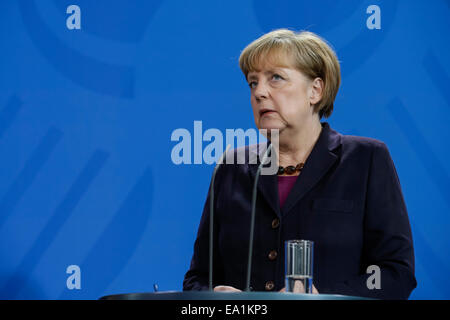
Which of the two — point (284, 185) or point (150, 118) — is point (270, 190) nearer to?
point (284, 185)

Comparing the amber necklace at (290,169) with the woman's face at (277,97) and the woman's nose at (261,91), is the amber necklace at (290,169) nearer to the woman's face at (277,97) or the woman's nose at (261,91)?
the woman's face at (277,97)

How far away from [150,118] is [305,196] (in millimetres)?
1216

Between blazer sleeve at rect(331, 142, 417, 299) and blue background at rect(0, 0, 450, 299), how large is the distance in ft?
3.00

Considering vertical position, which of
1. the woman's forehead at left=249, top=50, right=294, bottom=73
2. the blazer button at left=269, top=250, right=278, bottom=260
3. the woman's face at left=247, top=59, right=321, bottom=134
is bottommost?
the blazer button at left=269, top=250, right=278, bottom=260

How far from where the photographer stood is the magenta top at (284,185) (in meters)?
2.27

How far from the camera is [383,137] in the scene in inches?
123

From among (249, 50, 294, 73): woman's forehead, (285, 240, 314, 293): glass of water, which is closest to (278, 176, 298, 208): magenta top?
(249, 50, 294, 73): woman's forehead

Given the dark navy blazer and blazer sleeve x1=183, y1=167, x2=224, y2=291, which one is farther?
blazer sleeve x1=183, y1=167, x2=224, y2=291

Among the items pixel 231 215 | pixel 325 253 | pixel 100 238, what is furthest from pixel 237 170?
pixel 100 238

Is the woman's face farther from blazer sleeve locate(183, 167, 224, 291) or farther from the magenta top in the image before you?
blazer sleeve locate(183, 167, 224, 291)

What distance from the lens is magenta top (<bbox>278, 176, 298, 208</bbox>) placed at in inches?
89.2

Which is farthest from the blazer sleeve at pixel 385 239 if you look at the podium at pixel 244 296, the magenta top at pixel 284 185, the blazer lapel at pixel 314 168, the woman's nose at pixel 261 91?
the podium at pixel 244 296

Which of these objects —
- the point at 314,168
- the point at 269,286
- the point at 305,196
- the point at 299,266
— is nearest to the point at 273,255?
the point at 269,286

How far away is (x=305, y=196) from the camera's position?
2.21 meters
